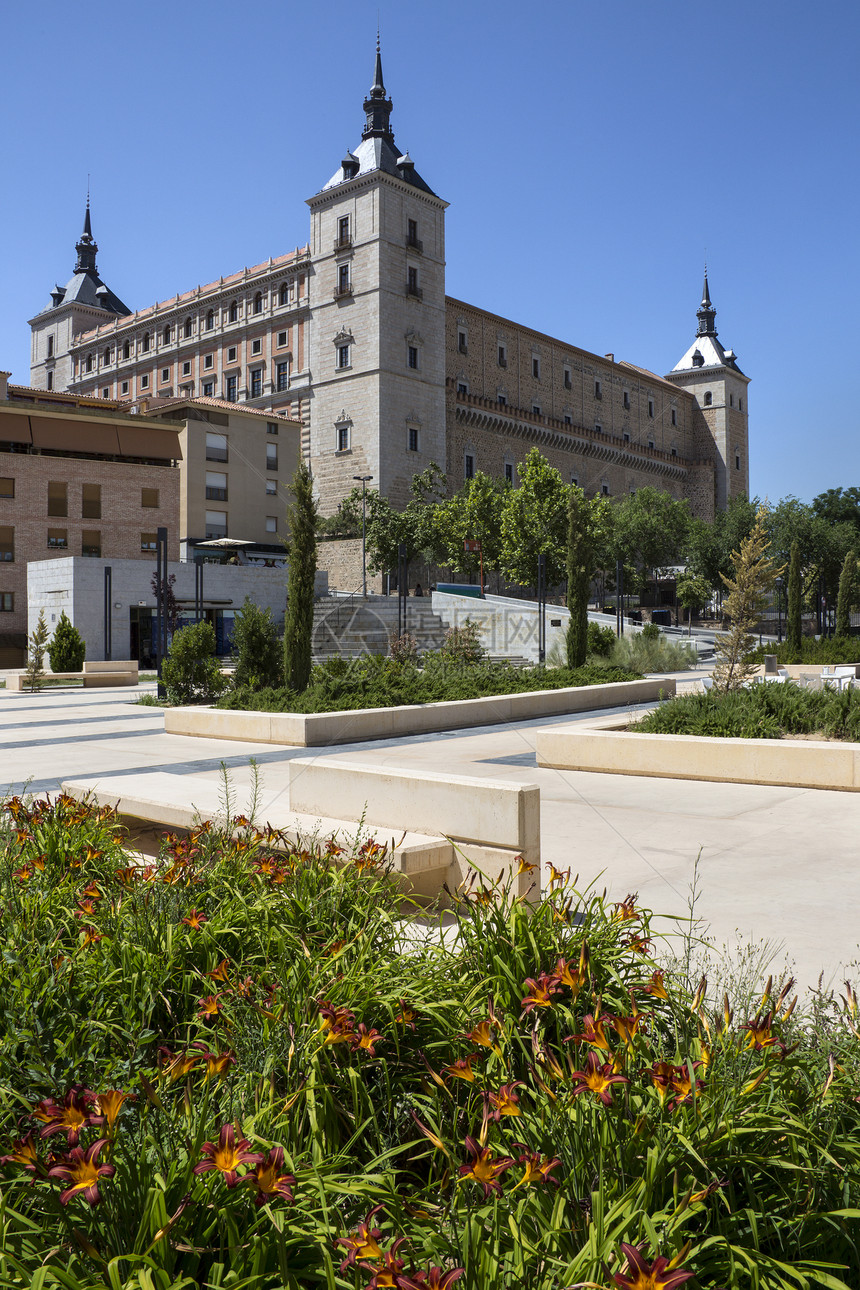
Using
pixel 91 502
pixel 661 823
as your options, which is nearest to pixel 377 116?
pixel 91 502

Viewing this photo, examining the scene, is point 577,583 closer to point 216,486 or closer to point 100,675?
point 100,675

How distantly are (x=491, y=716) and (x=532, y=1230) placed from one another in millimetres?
13390

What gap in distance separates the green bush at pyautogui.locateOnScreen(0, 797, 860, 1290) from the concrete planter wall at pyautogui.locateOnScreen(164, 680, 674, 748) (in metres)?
9.49

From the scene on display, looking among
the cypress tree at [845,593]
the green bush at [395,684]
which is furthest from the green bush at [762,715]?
the cypress tree at [845,593]

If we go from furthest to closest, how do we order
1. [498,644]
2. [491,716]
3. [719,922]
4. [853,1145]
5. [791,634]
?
[498,644] → [791,634] → [491,716] → [719,922] → [853,1145]

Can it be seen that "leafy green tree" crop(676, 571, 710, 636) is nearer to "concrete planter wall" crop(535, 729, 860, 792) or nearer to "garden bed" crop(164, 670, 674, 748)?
"garden bed" crop(164, 670, 674, 748)

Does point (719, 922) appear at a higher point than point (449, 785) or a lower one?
lower

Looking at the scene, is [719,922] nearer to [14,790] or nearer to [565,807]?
[565,807]

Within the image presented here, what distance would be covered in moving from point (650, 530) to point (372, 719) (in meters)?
50.8

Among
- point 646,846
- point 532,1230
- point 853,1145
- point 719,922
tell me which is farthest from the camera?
point 646,846

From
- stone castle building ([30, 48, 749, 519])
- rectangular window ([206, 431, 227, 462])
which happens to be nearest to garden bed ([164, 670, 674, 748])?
rectangular window ([206, 431, 227, 462])

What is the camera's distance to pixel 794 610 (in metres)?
26.9

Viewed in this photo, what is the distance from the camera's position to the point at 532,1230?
1738 mm

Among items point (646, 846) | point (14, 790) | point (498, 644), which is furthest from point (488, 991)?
point (498, 644)
